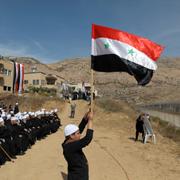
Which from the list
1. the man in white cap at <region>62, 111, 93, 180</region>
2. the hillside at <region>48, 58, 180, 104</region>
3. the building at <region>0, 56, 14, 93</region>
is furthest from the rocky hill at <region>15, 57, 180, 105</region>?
the man in white cap at <region>62, 111, 93, 180</region>

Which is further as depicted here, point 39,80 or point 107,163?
point 39,80

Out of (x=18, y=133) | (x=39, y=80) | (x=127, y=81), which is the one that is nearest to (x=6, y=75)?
(x=39, y=80)

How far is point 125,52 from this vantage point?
8672 mm

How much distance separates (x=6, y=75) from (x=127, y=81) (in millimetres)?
68072

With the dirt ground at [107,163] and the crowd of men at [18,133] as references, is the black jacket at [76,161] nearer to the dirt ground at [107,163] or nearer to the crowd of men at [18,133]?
the dirt ground at [107,163]

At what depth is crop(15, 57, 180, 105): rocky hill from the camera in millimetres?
78819

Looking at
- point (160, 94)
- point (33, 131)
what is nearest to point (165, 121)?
point (33, 131)

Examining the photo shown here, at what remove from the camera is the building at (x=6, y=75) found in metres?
55.2

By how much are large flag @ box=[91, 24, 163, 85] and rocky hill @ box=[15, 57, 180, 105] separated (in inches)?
2287

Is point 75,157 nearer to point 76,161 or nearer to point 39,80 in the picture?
point 76,161

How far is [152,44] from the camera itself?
28.5ft

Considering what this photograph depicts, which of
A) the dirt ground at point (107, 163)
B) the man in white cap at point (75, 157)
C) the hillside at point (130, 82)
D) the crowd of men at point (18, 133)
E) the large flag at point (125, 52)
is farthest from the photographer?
the hillside at point (130, 82)

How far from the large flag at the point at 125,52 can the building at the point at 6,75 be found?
47.7 meters

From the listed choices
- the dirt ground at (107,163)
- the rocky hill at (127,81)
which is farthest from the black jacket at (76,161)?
the rocky hill at (127,81)
